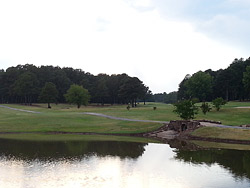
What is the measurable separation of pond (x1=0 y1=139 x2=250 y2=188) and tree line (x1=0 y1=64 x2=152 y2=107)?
3440 inches

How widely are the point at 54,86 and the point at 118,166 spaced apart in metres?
101

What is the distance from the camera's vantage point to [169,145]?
152 ft

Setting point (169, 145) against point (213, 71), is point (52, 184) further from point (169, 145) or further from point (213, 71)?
point (213, 71)

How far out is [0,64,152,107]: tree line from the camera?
130 metres

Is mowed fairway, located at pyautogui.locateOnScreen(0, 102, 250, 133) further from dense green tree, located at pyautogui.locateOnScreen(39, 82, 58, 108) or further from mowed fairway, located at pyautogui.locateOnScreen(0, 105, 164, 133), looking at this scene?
dense green tree, located at pyautogui.locateOnScreen(39, 82, 58, 108)

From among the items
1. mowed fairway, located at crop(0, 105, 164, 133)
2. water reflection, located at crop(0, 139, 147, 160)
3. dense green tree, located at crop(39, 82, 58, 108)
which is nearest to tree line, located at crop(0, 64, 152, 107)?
dense green tree, located at crop(39, 82, 58, 108)

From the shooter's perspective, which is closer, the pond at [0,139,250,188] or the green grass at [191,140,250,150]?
the pond at [0,139,250,188]

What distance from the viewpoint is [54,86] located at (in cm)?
12594

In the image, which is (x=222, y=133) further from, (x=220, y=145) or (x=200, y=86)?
(x=200, y=86)

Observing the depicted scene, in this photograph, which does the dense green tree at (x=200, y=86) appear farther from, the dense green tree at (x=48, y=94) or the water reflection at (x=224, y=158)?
the water reflection at (x=224, y=158)

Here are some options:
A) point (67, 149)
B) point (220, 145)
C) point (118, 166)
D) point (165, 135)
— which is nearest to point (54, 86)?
point (165, 135)

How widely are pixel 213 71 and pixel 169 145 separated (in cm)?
12905

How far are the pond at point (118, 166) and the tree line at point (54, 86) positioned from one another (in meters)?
87.4

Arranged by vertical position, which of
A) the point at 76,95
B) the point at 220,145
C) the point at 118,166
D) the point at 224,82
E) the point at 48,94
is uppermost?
the point at 224,82
